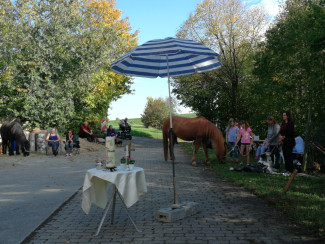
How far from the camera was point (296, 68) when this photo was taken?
15305mm

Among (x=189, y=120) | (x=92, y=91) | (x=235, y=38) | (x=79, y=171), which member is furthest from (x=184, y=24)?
(x=79, y=171)

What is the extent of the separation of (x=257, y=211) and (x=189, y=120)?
7.91 meters

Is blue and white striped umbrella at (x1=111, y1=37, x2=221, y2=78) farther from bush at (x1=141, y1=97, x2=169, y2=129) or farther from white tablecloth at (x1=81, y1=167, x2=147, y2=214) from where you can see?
bush at (x1=141, y1=97, x2=169, y2=129)

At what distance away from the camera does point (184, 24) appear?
28.6 m

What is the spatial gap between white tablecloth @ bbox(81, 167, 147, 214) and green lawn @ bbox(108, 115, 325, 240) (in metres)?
2.62

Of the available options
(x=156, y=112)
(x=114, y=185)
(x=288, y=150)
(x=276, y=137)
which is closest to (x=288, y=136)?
(x=288, y=150)

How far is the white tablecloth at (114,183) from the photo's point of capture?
16.9 ft

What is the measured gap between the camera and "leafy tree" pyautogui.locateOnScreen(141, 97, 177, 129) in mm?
61938

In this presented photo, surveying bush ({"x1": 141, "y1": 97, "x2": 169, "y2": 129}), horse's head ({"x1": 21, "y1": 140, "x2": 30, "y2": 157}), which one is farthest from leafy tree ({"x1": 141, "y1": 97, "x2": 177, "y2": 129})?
horse's head ({"x1": 21, "y1": 140, "x2": 30, "y2": 157})

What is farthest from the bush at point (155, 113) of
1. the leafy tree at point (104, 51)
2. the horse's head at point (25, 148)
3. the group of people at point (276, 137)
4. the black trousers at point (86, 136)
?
the group of people at point (276, 137)

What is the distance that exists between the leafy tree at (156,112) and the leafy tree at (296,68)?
4172 cm

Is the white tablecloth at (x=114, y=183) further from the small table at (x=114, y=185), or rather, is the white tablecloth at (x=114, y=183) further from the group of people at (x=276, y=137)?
the group of people at (x=276, y=137)

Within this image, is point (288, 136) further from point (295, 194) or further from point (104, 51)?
point (104, 51)

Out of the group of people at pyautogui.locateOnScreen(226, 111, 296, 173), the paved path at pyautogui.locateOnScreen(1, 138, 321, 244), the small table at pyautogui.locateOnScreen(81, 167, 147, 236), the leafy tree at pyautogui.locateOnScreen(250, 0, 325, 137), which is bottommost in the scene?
the paved path at pyautogui.locateOnScreen(1, 138, 321, 244)
